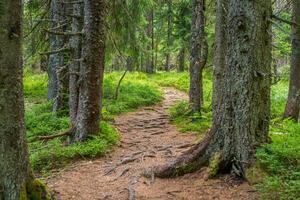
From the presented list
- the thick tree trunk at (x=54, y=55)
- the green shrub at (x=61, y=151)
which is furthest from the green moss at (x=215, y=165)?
the thick tree trunk at (x=54, y=55)

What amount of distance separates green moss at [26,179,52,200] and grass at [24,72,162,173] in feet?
9.15

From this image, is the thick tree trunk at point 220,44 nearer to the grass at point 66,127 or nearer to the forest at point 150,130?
the forest at point 150,130

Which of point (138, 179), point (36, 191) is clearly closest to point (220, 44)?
point (138, 179)

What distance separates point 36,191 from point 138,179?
2332mm

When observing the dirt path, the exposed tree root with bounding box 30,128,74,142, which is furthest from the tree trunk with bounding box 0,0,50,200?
the exposed tree root with bounding box 30,128,74,142

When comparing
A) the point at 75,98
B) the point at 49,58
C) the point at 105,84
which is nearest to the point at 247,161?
the point at 75,98

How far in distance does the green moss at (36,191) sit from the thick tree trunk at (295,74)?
→ 7.83 meters

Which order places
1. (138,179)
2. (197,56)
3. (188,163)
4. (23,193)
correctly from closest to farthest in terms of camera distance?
(23,193) < (188,163) < (138,179) < (197,56)

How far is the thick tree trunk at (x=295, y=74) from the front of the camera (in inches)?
396

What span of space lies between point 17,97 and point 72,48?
206 inches

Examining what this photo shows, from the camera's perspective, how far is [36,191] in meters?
4.87

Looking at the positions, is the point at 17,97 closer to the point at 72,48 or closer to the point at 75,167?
the point at 75,167

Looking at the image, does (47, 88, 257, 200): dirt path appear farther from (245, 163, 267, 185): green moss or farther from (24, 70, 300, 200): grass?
(24, 70, 300, 200): grass

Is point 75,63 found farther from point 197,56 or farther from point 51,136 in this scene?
point 197,56
